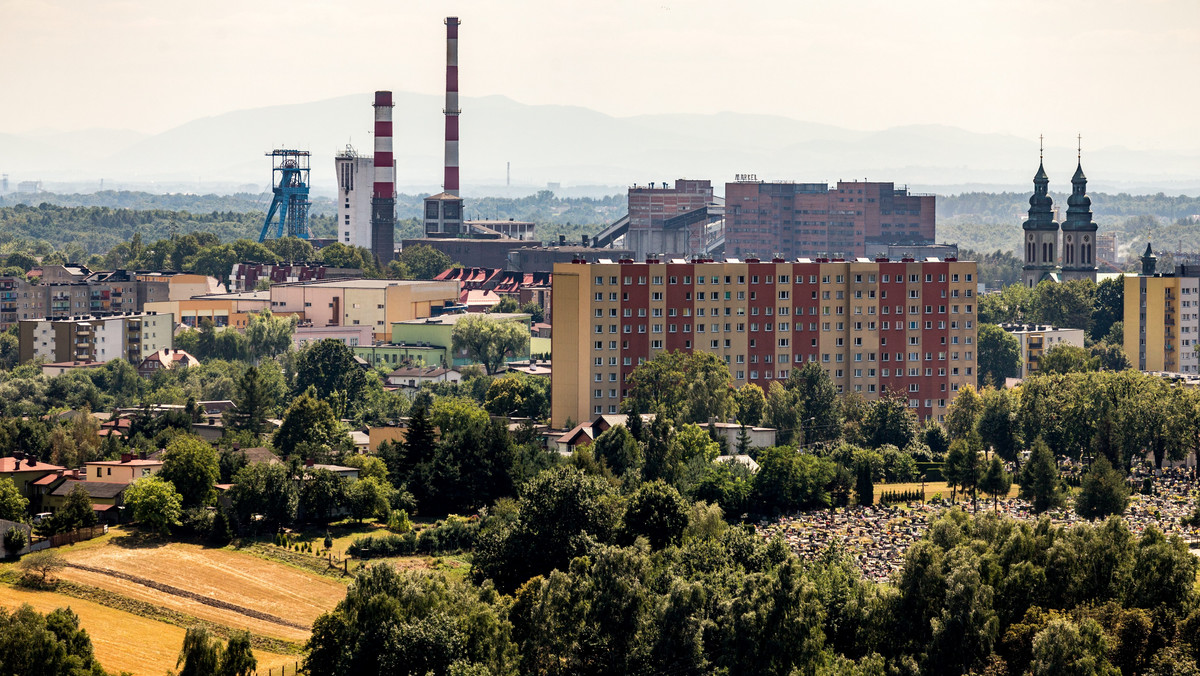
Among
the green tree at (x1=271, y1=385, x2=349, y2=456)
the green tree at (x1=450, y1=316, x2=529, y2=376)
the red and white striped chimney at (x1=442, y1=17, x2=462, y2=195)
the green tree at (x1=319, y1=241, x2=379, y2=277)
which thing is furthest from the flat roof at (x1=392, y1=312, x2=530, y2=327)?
the red and white striped chimney at (x1=442, y1=17, x2=462, y2=195)

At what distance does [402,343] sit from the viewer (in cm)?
11962

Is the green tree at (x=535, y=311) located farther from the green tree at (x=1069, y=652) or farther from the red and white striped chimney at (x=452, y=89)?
the green tree at (x=1069, y=652)

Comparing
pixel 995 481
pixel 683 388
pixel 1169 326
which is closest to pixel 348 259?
pixel 1169 326

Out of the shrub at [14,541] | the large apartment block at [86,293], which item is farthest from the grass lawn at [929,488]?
the large apartment block at [86,293]

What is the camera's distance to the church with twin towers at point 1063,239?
140125 millimetres

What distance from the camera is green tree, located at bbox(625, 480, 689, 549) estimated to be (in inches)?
2154

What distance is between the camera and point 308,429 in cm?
7775

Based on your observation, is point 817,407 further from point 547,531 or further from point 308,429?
point 547,531

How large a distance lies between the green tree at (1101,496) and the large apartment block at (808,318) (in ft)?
88.9

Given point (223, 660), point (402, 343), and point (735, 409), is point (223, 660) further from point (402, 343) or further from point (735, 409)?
point (402, 343)

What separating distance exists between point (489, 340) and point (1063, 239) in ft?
174

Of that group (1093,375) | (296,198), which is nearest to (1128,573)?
(1093,375)

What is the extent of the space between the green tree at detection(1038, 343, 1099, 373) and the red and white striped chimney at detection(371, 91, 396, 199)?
8496 centimetres

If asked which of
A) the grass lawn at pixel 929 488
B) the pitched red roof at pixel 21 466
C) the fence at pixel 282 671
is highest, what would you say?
the pitched red roof at pixel 21 466
